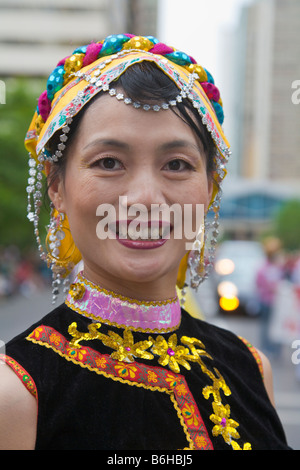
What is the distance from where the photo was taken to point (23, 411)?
4.75ft

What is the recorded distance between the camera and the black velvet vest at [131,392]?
152 centimetres

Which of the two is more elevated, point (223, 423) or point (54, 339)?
point (54, 339)

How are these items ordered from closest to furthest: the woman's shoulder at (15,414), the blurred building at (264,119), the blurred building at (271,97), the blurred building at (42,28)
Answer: the woman's shoulder at (15,414)
the blurred building at (42,28)
the blurred building at (264,119)
the blurred building at (271,97)

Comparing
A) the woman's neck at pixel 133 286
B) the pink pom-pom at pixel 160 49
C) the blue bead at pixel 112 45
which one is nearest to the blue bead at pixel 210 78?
the pink pom-pom at pixel 160 49

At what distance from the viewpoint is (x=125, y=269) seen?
5.38ft

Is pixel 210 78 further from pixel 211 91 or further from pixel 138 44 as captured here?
pixel 138 44

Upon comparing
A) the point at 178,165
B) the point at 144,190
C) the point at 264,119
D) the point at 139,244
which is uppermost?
the point at 264,119

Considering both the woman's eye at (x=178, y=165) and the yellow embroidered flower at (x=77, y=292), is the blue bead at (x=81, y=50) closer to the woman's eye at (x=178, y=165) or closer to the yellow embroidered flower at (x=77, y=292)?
the woman's eye at (x=178, y=165)

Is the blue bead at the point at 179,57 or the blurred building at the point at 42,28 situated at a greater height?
the blurred building at the point at 42,28

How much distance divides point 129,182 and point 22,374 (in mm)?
548

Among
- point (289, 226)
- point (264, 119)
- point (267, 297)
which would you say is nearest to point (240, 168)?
point (264, 119)

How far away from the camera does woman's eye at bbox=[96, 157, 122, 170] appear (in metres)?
1.63
